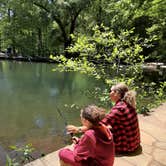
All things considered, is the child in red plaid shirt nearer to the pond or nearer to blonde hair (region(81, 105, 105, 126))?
blonde hair (region(81, 105, 105, 126))

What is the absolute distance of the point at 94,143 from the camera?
6.21 ft

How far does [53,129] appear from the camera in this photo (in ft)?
17.1

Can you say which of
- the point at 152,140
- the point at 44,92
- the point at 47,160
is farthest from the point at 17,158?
the point at 44,92

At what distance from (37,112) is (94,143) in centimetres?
484

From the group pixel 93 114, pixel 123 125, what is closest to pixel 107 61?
pixel 123 125

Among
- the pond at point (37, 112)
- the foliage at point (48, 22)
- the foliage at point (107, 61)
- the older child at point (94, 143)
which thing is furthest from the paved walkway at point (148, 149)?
the foliage at point (48, 22)

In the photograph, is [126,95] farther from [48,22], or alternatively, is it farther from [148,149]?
[48,22]

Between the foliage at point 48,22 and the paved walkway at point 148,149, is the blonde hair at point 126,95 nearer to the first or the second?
the paved walkway at point 148,149

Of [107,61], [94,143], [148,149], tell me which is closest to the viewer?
[94,143]

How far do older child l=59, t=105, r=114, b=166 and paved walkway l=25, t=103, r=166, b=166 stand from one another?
67 centimetres

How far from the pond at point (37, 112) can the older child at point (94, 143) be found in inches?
78.7

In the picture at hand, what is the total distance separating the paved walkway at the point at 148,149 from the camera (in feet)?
8.50

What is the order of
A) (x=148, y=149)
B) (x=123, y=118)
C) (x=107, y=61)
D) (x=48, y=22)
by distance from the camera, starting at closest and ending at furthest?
(x=123, y=118)
(x=148, y=149)
(x=107, y=61)
(x=48, y=22)

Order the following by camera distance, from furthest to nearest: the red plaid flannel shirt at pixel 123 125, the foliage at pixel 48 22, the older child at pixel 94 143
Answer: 1. the foliage at pixel 48 22
2. the red plaid flannel shirt at pixel 123 125
3. the older child at pixel 94 143
